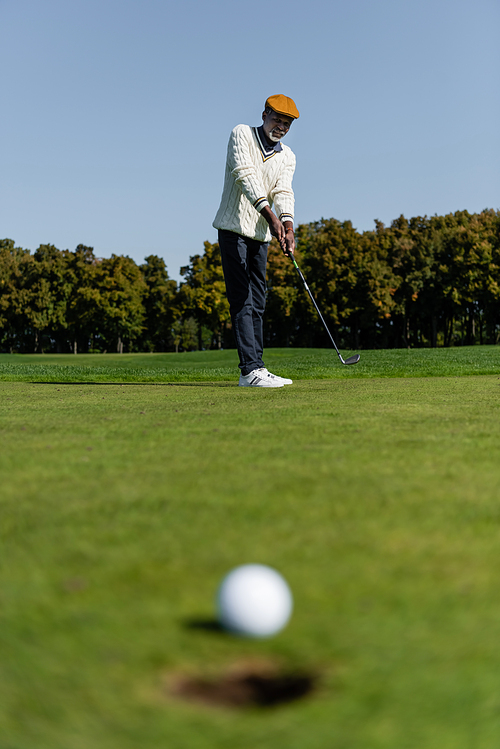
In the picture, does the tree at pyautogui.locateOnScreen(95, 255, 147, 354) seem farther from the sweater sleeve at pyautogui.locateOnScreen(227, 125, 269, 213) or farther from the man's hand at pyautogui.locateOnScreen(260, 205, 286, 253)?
the man's hand at pyautogui.locateOnScreen(260, 205, 286, 253)

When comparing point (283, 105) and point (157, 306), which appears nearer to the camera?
point (283, 105)

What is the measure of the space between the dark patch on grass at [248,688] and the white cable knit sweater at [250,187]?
21.8 feet

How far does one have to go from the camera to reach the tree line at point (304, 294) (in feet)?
172

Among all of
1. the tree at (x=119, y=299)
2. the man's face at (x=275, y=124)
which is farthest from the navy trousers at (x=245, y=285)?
the tree at (x=119, y=299)

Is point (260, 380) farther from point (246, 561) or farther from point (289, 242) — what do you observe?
point (246, 561)

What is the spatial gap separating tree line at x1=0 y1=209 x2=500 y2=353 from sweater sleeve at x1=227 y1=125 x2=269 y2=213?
145 feet

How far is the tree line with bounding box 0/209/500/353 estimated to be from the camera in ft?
172

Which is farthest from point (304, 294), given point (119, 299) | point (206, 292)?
point (119, 299)

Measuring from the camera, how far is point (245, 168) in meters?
7.66

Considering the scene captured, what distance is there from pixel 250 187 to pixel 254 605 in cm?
670

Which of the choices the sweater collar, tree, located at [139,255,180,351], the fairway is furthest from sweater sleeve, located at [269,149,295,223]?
tree, located at [139,255,180,351]

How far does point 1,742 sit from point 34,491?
4.77 ft

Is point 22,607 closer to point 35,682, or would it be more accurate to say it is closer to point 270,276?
point 35,682

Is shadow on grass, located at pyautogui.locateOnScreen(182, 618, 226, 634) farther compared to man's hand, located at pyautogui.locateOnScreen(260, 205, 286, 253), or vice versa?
man's hand, located at pyautogui.locateOnScreen(260, 205, 286, 253)
